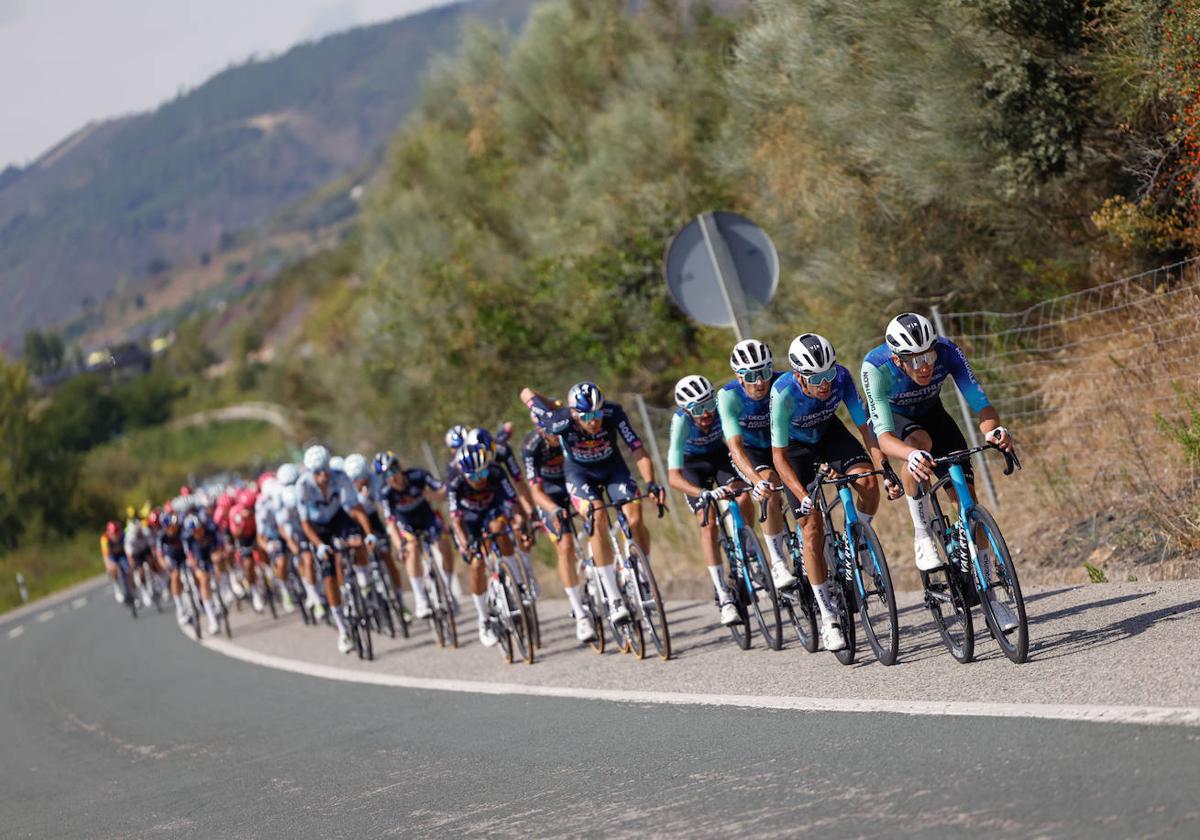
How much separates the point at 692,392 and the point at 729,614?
1.58 meters

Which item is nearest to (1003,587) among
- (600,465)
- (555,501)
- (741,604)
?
(741,604)

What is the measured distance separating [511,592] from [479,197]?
75.9 ft

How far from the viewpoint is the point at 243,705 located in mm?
14047

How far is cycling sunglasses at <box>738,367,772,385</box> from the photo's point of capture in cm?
952

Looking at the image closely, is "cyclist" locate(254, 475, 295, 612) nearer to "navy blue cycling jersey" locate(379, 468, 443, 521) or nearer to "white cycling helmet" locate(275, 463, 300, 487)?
"white cycling helmet" locate(275, 463, 300, 487)

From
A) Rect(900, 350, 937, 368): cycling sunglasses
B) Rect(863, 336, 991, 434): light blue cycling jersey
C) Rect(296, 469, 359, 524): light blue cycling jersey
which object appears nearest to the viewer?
Rect(900, 350, 937, 368): cycling sunglasses

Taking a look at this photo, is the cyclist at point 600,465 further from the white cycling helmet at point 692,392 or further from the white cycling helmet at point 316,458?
the white cycling helmet at point 316,458

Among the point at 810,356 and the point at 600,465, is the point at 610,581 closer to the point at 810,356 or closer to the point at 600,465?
the point at 600,465

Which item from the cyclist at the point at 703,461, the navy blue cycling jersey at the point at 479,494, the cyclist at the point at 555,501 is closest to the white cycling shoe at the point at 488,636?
the cyclist at the point at 555,501

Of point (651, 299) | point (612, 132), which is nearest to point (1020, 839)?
point (651, 299)

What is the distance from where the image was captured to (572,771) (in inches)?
308

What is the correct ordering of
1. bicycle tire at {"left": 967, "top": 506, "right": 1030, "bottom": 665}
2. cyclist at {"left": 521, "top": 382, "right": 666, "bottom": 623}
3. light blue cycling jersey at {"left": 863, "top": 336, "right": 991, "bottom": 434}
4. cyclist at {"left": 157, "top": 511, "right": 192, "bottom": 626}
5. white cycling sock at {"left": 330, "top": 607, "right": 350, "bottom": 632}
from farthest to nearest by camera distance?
cyclist at {"left": 157, "top": 511, "right": 192, "bottom": 626} → white cycling sock at {"left": 330, "top": 607, "right": 350, "bottom": 632} → cyclist at {"left": 521, "top": 382, "right": 666, "bottom": 623} → light blue cycling jersey at {"left": 863, "top": 336, "right": 991, "bottom": 434} → bicycle tire at {"left": 967, "top": 506, "right": 1030, "bottom": 665}

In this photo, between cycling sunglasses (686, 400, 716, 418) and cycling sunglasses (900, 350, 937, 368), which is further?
cycling sunglasses (686, 400, 716, 418)

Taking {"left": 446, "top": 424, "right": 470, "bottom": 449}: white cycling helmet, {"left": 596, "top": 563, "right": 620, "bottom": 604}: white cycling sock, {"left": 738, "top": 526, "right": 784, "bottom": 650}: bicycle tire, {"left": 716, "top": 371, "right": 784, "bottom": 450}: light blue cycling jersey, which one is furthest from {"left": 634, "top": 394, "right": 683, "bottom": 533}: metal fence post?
{"left": 716, "top": 371, "right": 784, "bottom": 450}: light blue cycling jersey
